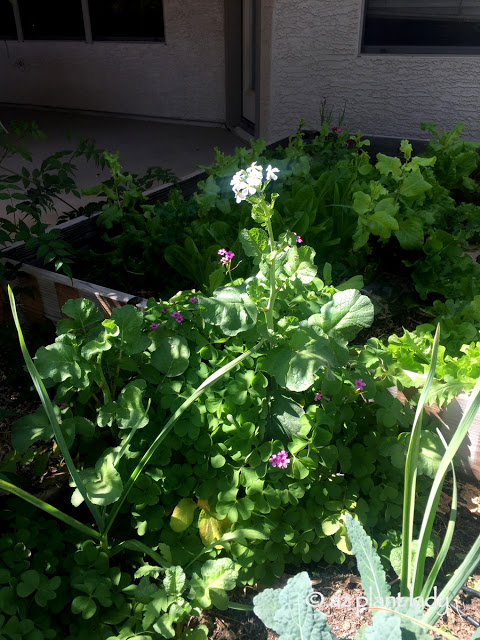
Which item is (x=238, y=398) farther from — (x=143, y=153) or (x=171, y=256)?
(x=143, y=153)

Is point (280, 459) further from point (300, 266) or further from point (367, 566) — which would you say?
point (300, 266)

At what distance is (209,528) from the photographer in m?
1.42

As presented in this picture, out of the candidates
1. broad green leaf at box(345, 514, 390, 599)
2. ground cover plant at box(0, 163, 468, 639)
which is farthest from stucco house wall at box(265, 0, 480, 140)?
broad green leaf at box(345, 514, 390, 599)

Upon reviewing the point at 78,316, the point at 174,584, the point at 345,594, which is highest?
the point at 78,316

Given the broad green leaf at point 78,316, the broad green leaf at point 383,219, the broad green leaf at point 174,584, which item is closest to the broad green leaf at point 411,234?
the broad green leaf at point 383,219

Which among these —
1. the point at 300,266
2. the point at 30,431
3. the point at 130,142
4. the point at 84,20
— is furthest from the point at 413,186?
the point at 84,20

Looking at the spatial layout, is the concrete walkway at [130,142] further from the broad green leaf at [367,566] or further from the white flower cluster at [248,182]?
the broad green leaf at [367,566]

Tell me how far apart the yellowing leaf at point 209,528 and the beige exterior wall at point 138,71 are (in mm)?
6140

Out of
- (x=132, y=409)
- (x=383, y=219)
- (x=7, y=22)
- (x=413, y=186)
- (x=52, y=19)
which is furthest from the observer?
(x=7, y=22)

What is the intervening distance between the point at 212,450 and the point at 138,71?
22.5 ft

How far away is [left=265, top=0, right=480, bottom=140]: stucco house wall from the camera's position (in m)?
4.18

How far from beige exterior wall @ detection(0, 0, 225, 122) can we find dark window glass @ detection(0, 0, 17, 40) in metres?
0.19

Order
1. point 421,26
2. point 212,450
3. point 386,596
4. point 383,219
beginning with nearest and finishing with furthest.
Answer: point 386,596 → point 212,450 → point 383,219 → point 421,26

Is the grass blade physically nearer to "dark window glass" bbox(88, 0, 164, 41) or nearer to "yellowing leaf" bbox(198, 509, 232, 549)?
"yellowing leaf" bbox(198, 509, 232, 549)
